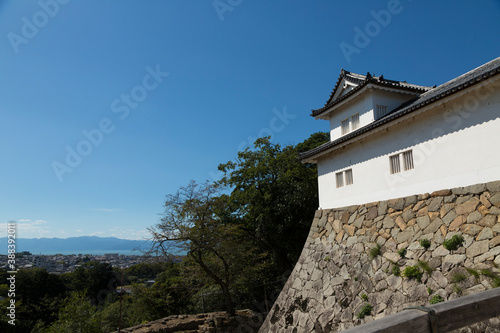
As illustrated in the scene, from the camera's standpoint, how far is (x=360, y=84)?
11.1 meters

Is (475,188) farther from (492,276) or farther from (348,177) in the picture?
(348,177)

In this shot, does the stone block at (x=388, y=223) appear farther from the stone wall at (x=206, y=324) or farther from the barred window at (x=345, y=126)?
the stone wall at (x=206, y=324)

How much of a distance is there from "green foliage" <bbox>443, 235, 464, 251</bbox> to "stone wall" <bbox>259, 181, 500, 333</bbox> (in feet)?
0.26

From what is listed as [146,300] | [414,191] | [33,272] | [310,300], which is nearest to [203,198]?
[310,300]

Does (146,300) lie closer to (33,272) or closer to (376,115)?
(33,272)

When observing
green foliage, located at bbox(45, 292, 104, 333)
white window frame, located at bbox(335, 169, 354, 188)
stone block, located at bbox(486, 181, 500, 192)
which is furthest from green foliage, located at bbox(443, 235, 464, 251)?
green foliage, located at bbox(45, 292, 104, 333)

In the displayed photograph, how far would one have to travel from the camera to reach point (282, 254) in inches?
803

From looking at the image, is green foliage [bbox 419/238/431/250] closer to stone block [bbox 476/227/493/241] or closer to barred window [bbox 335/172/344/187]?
stone block [bbox 476/227/493/241]

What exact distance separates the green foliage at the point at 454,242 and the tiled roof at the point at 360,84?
612cm

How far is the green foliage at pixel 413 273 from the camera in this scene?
6948mm

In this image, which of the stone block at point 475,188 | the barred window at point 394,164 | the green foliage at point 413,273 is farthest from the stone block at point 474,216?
the barred window at point 394,164

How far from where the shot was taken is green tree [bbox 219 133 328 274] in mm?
19172

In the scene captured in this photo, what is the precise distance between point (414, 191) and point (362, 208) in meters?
1.84

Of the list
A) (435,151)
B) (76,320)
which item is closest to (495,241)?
(435,151)
